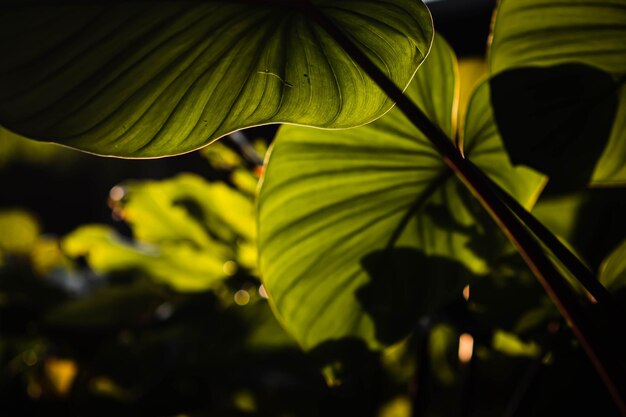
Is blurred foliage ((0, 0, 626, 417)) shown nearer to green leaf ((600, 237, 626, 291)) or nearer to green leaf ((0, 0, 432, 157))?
green leaf ((600, 237, 626, 291))

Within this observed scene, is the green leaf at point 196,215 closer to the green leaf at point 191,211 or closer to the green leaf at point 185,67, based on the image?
the green leaf at point 191,211

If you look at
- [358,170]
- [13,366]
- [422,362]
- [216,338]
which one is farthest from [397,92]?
[13,366]

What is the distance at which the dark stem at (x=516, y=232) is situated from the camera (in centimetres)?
46

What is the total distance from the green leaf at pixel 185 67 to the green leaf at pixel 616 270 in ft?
0.93

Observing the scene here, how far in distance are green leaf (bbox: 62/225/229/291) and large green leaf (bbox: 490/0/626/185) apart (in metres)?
0.61

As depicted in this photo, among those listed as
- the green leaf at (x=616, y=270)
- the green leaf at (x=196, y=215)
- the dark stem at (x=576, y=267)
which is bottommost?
the green leaf at (x=196, y=215)

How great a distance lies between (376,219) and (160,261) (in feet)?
1.57

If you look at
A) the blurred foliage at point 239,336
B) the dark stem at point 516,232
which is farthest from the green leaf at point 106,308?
the dark stem at point 516,232

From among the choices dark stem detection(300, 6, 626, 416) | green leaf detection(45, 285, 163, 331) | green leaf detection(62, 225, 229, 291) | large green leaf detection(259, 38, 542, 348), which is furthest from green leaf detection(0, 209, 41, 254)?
dark stem detection(300, 6, 626, 416)

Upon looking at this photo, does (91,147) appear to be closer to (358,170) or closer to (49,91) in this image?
(49,91)

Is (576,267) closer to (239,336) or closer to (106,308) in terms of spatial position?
(239,336)

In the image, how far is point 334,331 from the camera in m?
0.66

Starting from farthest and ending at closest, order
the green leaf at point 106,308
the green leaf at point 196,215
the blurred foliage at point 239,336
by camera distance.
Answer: the green leaf at point 196,215, the green leaf at point 106,308, the blurred foliage at point 239,336

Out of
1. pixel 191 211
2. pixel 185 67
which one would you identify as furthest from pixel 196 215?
pixel 185 67
